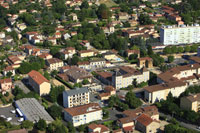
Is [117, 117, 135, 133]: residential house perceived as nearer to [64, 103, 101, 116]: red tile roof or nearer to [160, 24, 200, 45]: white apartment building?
[64, 103, 101, 116]: red tile roof

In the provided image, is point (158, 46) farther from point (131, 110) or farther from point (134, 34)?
point (131, 110)

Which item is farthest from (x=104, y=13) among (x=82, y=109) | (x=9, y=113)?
(x=82, y=109)

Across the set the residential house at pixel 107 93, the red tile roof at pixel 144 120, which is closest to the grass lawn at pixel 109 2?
the residential house at pixel 107 93

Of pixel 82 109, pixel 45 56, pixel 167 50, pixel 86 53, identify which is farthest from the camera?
pixel 167 50

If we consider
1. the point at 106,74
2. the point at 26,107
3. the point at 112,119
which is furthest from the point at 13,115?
the point at 106,74

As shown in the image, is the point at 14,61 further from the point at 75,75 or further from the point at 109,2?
the point at 109,2

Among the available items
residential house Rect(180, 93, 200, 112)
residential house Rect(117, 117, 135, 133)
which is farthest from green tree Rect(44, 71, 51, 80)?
residential house Rect(180, 93, 200, 112)
